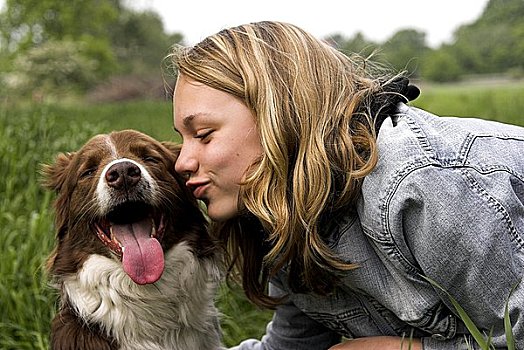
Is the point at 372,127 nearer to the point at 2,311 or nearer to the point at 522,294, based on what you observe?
the point at 522,294

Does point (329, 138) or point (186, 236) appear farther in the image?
point (186, 236)

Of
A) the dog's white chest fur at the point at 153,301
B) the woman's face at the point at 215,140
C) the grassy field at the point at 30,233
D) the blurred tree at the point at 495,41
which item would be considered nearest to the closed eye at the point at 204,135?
the woman's face at the point at 215,140

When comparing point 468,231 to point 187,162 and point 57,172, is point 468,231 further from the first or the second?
point 57,172

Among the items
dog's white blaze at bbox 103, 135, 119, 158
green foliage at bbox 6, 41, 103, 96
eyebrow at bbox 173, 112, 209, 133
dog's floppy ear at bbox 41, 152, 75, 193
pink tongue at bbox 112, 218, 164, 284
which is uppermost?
eyebrow at bbox 173, 112, 209, 133

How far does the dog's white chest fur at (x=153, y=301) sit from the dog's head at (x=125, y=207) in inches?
2.2

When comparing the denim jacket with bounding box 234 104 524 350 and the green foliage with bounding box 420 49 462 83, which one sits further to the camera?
the green foliage with bounding box 420 49 462 83

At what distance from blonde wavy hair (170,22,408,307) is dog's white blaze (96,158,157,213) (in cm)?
35

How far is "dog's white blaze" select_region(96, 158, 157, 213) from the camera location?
2.67m

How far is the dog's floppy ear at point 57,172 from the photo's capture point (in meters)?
3.01

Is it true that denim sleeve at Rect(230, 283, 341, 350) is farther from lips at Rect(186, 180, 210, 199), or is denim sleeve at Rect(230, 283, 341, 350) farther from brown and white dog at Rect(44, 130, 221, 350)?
lips at Rect(186, 180, 210, 199)

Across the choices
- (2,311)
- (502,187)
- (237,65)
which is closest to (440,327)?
(502,187)

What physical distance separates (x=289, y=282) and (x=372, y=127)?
27.4 inches

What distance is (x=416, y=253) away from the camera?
2389 mm

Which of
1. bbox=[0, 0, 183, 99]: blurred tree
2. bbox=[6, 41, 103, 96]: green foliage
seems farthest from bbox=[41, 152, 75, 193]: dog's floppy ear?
bbox=[0, 0, 183, 99]: blurred tree
